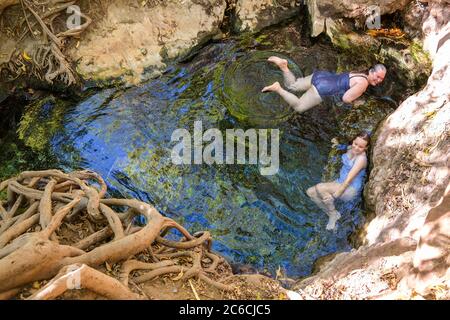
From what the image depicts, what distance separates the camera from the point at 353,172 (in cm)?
545

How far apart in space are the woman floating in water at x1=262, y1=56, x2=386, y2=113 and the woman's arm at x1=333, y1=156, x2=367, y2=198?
44.4 inches

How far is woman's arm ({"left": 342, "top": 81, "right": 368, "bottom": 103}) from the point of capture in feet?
20.4

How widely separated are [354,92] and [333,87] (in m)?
0.30

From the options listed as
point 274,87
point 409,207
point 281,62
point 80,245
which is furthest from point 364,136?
point 80,245

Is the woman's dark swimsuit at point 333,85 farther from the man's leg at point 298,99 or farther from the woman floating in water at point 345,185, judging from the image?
the woman floating in water at point 345,185

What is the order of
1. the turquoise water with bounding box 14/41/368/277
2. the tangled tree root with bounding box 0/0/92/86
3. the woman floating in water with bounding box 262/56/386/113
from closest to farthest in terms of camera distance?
the turquoise water with bounding box 14/41/368/277 < the woman floating in water with bounding box 262/56/386/113 < the tangled tree root with bounding box 0/0/92/86

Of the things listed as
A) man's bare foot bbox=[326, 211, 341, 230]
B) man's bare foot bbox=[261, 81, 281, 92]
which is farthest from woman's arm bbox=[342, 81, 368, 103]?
man's bare foot bbox=[326, 211, 341, 230]

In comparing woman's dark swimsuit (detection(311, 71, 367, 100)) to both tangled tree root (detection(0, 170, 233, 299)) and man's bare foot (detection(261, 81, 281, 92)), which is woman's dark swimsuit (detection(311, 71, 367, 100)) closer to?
man's bare foot (detection(261, 81, 281, 92))

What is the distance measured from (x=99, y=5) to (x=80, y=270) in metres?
5.02

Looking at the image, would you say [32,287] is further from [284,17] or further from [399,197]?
[284,17]

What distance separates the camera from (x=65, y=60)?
646 cm

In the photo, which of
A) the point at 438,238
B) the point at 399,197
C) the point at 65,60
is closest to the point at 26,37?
the point at 65,60

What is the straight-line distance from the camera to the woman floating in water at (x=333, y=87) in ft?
20.4

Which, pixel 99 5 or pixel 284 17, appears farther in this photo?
pixel 284 17
